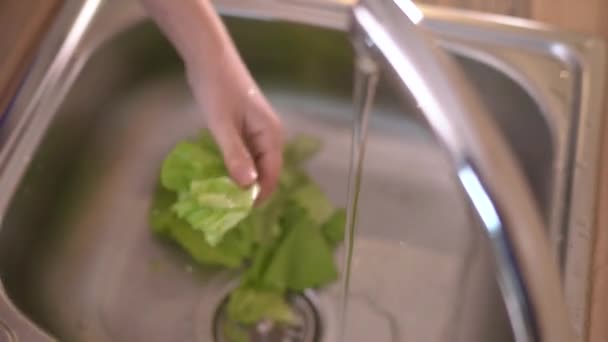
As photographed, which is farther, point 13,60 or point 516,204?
point 13,60

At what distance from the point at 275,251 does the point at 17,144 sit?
29 centimetres

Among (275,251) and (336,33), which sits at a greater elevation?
(336,33)

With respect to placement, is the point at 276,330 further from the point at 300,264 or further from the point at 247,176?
the point at 247,176

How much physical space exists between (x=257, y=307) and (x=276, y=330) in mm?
31

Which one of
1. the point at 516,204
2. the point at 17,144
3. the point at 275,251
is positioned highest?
the point at 516,204

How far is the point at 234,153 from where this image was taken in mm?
676

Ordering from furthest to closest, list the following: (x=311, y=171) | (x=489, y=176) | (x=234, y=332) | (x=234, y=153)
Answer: (x=311, y=171), (x=234, y=332), (x=234, y=153), (x=489, y=176)

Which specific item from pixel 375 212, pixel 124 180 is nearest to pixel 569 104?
pixel 375 212

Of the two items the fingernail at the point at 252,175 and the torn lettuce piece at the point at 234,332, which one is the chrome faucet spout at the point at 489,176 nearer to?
the fingernail at the point at 252,175

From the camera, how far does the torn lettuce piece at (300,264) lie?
0.80m

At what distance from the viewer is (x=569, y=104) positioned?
2.42 feet

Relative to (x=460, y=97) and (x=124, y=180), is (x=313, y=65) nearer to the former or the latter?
(x=124, y=180)

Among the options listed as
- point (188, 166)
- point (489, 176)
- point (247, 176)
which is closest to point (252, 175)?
point (247, 176)

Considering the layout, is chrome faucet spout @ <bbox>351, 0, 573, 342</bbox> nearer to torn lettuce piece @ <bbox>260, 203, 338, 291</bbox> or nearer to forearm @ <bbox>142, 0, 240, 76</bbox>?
forearm @ <bbox>142, 0, 240, 76</bbox>
